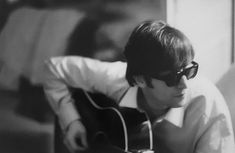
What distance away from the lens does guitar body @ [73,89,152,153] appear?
1.01 meters

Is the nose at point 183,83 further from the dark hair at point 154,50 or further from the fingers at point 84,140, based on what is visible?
the fingers at point 84,140

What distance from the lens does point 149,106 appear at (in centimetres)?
103

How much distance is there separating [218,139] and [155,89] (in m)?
0.20

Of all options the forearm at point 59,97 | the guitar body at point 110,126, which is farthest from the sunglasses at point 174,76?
the forearm at point 59,97

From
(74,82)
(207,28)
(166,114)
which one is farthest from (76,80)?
Result: (207,28)

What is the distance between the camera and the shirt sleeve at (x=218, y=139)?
1.04 metres

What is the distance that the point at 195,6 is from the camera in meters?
1.09

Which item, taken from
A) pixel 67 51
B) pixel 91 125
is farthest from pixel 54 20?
pixel 91 125

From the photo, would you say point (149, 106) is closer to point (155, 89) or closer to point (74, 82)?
point (155, 89)

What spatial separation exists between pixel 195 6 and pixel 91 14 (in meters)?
0.28

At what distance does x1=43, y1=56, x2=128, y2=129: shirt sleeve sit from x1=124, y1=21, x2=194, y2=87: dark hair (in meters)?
0.03

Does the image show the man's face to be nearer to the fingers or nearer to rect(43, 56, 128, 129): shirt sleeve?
rect(43, 56, 128, 129): shirt sleeve

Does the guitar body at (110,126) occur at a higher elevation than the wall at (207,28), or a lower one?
lower

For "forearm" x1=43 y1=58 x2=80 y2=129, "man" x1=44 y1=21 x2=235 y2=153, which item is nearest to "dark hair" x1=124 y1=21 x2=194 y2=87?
"man" x1=44 y1=21 x2=235 y2=153
